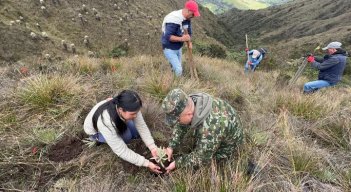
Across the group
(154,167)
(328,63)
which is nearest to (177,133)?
(154,167)

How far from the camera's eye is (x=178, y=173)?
325cm

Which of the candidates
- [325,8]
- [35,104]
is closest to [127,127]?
[35,104]

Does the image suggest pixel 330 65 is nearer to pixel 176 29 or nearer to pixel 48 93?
pixel 176 29

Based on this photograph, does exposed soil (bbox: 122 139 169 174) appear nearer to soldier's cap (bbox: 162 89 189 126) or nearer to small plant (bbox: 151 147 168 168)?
small plant (bbox: 151 147 168 168)

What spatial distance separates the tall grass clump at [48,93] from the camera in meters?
4.60

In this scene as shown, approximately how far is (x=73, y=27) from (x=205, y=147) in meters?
16.4

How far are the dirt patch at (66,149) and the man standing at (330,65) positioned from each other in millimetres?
5748

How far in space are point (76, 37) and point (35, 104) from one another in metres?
12.9

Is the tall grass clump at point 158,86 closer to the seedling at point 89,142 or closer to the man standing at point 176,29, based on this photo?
the man standing at point 176,29

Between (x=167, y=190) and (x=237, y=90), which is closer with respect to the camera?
(x=167, y=190)

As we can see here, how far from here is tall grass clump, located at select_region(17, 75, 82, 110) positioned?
15.1 ft

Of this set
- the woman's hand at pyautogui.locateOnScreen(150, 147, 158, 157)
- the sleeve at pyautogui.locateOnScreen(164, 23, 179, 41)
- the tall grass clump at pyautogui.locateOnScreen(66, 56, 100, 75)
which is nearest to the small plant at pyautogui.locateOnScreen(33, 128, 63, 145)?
the woman's hand at pyautogui.locateOnScreen(150, 147, 158, 157)

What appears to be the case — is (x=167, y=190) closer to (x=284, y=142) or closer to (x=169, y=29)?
(x=284, y=142)

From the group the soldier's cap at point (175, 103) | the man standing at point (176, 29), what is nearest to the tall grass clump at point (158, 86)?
the man standing at point (176, 29)
